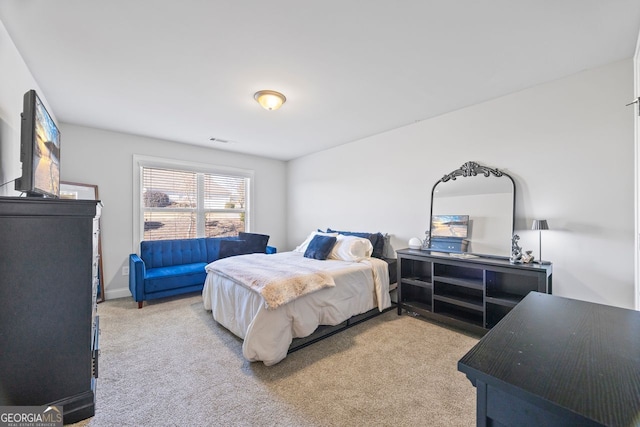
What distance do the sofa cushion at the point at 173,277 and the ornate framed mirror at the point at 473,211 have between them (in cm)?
336

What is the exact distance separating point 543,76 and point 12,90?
4.48 meters

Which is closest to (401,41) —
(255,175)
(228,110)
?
(228,110)

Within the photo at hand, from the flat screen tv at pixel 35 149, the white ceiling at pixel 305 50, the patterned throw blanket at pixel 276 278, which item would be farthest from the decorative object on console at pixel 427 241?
the flat screen tv at pixel 35 149

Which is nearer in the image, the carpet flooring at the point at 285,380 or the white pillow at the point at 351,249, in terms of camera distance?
the carpet flooring at the point at 285,380

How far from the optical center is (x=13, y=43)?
1.96 m

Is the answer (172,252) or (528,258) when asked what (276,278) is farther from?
(172,252)

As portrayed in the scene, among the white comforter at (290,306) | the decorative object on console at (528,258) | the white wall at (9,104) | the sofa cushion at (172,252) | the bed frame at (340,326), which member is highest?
the white wall at (9,104)

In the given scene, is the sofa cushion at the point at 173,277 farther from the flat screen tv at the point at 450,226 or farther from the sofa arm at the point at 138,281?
the flat screen tv at the point at 450,226

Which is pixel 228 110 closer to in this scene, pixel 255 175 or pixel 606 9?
pixel 255 175

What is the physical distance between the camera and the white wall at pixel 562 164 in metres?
2.18

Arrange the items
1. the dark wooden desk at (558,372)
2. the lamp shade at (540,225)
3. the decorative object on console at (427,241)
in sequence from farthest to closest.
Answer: the decorative object on console at (427,241), the lamp shade at (540,225), the dark wooden desk at (558,372)

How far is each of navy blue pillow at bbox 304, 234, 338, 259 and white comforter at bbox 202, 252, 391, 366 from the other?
7.6 inches

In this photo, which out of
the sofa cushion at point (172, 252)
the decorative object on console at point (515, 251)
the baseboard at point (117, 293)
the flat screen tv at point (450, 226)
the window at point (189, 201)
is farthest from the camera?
the window at point (189, 201)

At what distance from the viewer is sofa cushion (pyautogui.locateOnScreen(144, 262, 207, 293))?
3.48 m
